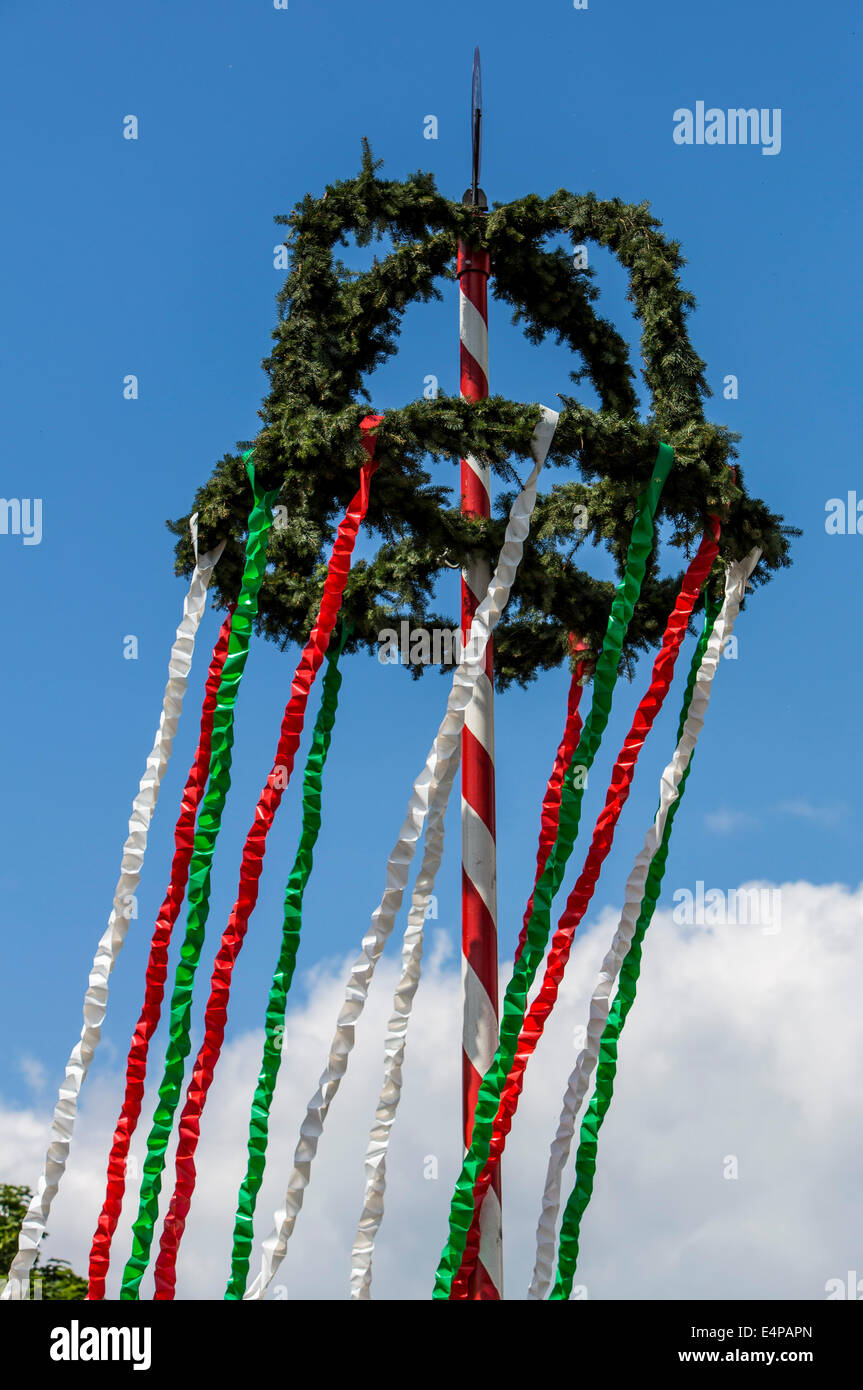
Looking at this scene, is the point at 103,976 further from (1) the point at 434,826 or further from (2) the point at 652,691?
(2) the point at 652,691

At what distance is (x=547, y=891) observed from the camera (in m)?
8.36

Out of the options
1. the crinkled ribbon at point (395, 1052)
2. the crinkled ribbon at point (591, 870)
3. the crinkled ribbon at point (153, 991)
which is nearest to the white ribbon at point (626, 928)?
the crinkled ribbon at point (591, 870)

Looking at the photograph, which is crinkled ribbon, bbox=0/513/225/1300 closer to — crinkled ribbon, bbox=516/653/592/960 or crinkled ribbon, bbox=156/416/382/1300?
crinkled ribbon, bbox=156/416/382/1300

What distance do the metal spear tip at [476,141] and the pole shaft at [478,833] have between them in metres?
0.43

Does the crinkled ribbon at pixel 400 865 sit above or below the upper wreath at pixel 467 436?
below

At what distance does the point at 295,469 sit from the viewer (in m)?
8.54

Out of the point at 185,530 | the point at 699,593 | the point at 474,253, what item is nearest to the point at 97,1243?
the point at 185,530

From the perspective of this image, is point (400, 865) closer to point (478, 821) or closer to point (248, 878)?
point (248, 878)

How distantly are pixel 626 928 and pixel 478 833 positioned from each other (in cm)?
124

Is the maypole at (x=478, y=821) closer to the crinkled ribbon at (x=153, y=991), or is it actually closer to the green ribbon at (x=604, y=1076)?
the green ribbon at (x=604, y=1076)

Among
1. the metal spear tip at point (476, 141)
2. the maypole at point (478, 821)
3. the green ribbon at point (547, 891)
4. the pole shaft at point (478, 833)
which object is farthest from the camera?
the metal spear tip at point (476, 141)

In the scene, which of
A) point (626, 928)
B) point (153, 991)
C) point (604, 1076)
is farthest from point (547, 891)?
point (153, 991)

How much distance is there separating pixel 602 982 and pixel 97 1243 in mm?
3035

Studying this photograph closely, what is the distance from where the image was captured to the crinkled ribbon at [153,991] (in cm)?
807
